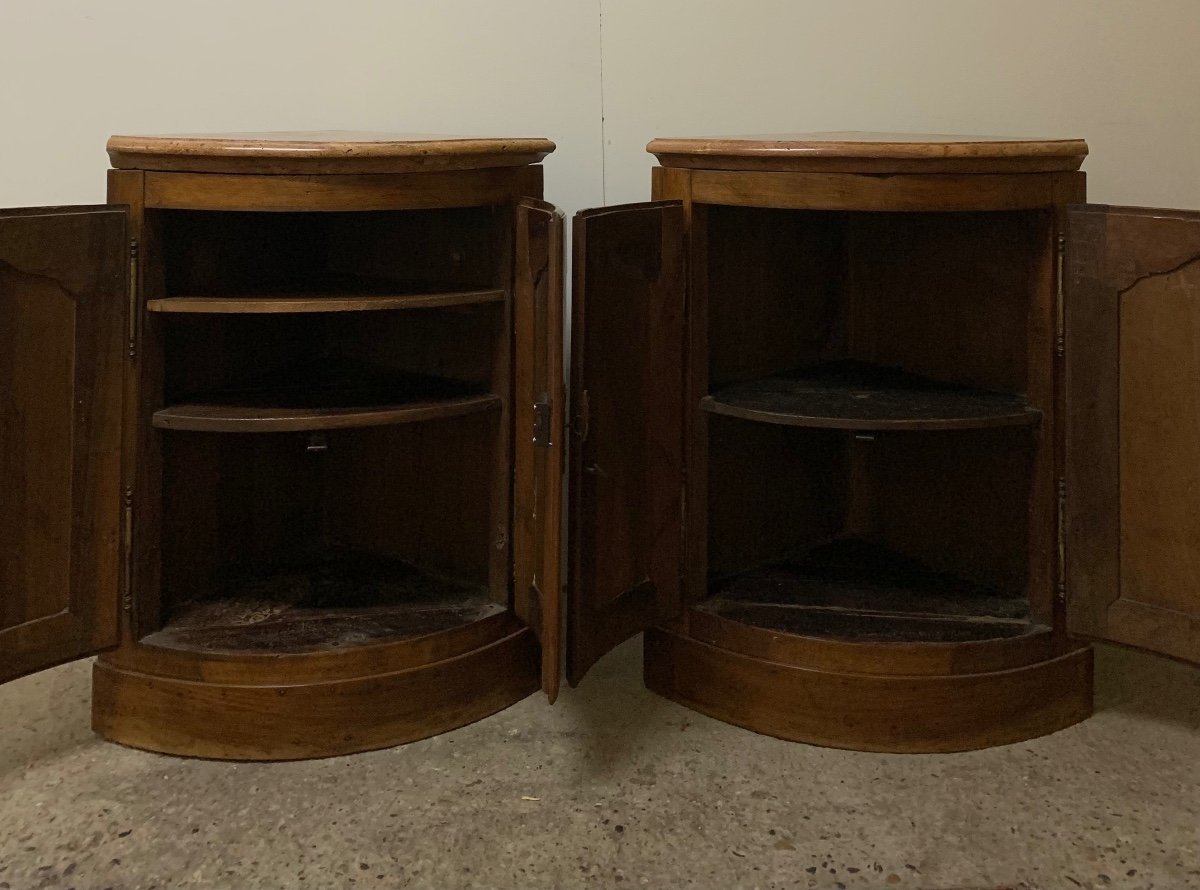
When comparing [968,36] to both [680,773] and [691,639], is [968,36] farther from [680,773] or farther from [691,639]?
[680,773]

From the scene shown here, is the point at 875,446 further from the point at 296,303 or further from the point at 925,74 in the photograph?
the point at 296,303

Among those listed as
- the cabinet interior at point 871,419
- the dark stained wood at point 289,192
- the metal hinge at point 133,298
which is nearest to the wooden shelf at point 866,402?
the cabinet interior at point 871,419

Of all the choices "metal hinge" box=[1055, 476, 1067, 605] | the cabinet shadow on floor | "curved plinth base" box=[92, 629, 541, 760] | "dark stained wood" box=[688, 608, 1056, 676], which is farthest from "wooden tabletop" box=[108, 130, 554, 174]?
the cabinet shadow on floor

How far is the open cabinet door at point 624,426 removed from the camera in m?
1.90

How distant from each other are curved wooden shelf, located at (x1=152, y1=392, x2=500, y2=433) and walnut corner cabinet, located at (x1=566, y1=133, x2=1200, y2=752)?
10.8 inches

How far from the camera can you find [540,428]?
1840mm

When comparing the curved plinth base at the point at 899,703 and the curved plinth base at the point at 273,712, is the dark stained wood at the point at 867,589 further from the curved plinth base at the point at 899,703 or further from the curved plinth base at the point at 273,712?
the curved plinth base at the point at 273,712

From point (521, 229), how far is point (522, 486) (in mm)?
439

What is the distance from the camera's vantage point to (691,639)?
217 cm

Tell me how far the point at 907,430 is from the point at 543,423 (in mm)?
693

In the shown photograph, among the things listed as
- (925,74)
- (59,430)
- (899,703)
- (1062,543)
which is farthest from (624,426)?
(925,74)

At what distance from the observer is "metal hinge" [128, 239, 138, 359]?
6.34 feet

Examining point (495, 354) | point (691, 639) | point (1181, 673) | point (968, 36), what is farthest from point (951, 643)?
point (968, 36)

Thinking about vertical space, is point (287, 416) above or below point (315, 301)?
below
